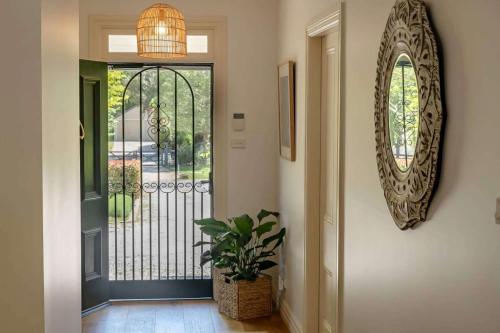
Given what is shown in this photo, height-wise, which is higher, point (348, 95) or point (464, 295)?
point (348, 95)

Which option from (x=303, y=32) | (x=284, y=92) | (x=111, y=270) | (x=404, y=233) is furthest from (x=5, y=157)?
(x=111, y=270)

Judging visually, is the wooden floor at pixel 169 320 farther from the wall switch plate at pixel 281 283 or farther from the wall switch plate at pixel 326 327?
the wall switch plate at pixel 326 327

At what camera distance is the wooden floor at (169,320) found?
570 cm

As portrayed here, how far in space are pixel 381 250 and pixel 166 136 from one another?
3.46m

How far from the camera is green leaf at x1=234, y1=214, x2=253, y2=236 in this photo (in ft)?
19.2

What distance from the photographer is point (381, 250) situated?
3.20 m

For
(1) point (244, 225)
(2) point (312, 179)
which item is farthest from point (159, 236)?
(2) point (312, 179)

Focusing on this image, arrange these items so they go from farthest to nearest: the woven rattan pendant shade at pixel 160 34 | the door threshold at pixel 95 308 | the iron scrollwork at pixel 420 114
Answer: the door threshold at pixel 95 308 → the woven rattan pendant shade at pixel 160 34 → the iron scrollwork at pixel 420 114

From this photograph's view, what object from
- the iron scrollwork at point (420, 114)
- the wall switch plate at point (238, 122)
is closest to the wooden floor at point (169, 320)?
the wall switch plate at point (238, 122)

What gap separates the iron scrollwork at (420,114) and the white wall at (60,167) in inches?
52.6

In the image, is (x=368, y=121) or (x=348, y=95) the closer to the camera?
(x=368, y=121)

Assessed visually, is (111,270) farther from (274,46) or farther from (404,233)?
(404,233)

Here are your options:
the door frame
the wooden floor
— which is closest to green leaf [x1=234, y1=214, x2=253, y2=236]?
the wooden floor

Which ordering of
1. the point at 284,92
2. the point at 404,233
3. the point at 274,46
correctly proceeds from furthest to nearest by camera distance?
1. the point at 274,46
2. the point at 284,92
3. the point at 404,233
